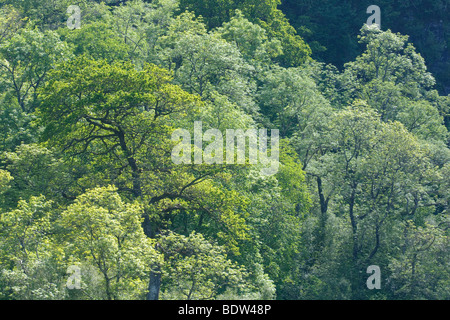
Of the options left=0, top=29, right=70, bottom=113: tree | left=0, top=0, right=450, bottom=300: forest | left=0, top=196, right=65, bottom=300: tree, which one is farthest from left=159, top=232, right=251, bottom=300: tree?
left=0, top=29, right=70, bottom=113: tree

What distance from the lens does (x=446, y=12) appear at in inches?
3492

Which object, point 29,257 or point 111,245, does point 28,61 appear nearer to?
point 29,257

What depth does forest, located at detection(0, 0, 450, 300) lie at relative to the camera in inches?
1179

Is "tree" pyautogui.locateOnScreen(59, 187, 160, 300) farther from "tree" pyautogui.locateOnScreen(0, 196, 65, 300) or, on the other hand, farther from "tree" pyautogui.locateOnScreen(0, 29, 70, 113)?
"tree" pyautogui.locateOnScreen(0, 29, 70, 113)

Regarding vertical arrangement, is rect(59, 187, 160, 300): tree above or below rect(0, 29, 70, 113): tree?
below

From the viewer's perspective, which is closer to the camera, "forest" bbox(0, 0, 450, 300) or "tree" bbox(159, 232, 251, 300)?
"forest" bbox(0, 0, 450, 300)

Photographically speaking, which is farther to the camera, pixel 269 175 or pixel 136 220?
pixel 269 175

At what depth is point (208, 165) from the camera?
35.6 metres

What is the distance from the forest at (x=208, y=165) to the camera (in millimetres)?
29938

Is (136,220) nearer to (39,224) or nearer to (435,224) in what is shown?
(39,224)

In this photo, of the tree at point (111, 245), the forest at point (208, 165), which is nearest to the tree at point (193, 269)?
the forest at point (208, 165)

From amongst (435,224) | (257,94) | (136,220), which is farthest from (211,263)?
(257,94)

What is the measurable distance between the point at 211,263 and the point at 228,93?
74.7ft

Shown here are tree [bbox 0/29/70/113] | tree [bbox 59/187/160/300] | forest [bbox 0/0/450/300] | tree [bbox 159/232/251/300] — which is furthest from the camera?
tree [bbox 0/29/70/113]
